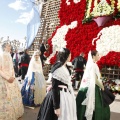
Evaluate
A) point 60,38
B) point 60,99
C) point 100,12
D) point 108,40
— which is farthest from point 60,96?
point 60,38

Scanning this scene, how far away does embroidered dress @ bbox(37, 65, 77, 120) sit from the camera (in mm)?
3485

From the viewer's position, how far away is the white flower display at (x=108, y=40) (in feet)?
33.9

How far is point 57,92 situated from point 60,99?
0.14m

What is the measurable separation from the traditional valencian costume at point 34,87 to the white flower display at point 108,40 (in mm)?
4610

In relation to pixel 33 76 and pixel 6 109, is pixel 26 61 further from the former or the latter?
pixel 6 109

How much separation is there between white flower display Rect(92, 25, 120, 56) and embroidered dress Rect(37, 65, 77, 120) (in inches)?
270

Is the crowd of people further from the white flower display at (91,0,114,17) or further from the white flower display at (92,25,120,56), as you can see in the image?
the white flower display at (91,0,114,17)

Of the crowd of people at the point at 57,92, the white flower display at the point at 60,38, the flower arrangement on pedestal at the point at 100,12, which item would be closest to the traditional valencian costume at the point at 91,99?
the crowd of people at the point at 57,92

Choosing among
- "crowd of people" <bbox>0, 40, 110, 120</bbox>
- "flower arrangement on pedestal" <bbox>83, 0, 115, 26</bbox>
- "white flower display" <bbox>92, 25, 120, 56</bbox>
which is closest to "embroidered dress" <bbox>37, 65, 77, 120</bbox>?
"crowd of people" <bbox>0, 40, 110, 120</bbox>

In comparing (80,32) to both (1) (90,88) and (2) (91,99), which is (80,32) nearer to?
(1) (90,88)

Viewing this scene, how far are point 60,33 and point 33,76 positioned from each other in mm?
6750

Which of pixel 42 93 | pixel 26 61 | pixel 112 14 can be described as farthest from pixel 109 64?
pixel 42 93

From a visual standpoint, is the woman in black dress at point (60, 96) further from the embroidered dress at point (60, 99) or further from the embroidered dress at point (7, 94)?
the embroidered dress at point (7, 94)

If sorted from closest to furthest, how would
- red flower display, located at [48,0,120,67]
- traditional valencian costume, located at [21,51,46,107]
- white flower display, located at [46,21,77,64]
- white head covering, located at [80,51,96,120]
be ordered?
white head covering, located at [80,51,96,120] < traditional valencian costume, located at [21,51,46,107] < red flower display, located at [48,0,120,67] < white flower display, located at [46,21,77,64]
